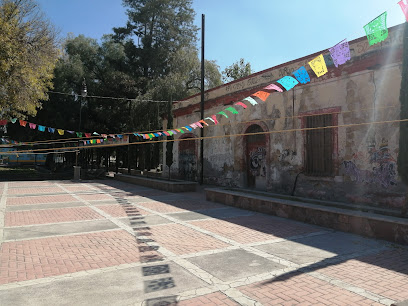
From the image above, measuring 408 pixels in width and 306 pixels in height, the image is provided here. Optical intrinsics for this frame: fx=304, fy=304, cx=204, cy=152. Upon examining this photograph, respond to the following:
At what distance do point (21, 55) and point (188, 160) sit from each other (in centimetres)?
1068

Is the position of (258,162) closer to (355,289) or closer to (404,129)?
(404,129)

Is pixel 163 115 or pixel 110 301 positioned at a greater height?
pixel 163 115

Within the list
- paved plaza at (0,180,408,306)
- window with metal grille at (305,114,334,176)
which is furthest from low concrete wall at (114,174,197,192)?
paved plaza at (0,180,408,306)

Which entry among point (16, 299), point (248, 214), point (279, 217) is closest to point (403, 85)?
point (279, 217)

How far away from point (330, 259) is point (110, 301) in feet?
12.2

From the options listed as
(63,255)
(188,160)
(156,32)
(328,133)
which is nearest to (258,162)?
(328,133)

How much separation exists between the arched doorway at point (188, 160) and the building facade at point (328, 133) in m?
2.73

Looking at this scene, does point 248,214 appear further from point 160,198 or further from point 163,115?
point 163,115

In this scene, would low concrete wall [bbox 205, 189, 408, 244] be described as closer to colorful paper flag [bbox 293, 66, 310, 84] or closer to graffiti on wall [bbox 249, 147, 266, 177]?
colorful paper flag [bbox 293, 66, 310, 84]

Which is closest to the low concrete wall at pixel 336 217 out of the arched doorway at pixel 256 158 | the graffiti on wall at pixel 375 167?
the graffiti on wall at pixel 375 167

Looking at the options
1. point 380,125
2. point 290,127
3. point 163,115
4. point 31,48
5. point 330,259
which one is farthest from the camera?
point 163,115

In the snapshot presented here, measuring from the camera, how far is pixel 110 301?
3.71 meters

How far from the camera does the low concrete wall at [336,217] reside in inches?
249

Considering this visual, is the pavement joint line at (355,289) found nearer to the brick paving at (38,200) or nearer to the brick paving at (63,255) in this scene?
the brick paving at (63,255)
